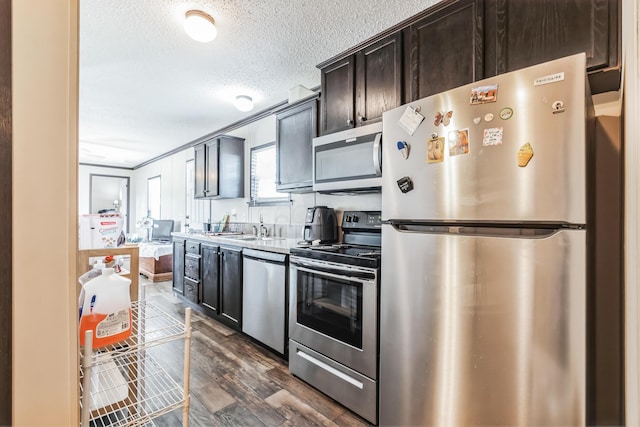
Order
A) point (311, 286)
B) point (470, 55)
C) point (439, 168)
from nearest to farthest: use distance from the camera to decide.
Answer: point (439, 168) < point (470, 55) < point (311, 286)

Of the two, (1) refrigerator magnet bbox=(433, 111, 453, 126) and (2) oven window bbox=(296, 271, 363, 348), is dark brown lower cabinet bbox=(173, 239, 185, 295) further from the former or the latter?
(1) refrigerator magnet bbox=(433, 111, 453, 126)

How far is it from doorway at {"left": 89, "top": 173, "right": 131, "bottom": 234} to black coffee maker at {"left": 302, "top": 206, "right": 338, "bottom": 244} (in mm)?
7008

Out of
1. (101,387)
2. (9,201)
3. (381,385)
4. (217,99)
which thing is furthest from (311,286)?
(217,99)

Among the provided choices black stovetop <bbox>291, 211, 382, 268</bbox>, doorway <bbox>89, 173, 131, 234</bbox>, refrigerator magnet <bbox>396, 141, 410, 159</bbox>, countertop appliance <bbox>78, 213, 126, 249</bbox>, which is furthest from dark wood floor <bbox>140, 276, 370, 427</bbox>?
doorway <bbox>89, 173, 131, 234</bbox>

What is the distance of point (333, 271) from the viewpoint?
1.85 metres

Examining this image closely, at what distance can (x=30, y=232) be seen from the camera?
2.00ft

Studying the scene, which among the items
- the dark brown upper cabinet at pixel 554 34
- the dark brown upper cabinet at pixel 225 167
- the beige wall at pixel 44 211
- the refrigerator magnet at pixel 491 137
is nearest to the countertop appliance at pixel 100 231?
the beige wall at pixel 44 211

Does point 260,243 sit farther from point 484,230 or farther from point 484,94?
point 484,94

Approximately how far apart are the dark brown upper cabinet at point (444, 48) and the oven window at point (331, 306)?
123 centimetres

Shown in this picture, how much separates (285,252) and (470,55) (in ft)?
5.63

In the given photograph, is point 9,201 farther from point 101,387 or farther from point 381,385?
point 381,385

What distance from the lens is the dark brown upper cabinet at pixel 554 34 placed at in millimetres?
1192

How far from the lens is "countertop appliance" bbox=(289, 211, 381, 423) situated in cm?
165

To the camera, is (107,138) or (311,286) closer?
(311,286)
